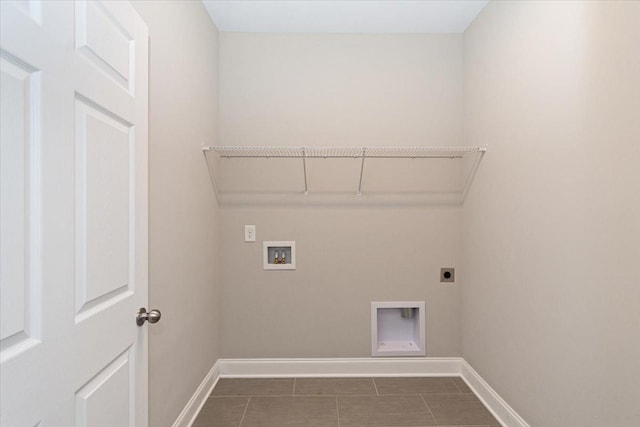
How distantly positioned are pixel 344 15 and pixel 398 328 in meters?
2.34

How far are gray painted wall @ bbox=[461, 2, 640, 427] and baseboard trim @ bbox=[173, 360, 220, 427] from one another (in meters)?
1.84

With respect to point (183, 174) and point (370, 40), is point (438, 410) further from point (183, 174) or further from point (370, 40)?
point (370, 40)

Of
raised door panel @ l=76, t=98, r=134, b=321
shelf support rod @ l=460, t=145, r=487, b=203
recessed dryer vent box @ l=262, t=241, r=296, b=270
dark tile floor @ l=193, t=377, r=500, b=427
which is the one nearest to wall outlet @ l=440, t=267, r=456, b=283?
shelf support rod @ l=460, t=145, r=487, b=203

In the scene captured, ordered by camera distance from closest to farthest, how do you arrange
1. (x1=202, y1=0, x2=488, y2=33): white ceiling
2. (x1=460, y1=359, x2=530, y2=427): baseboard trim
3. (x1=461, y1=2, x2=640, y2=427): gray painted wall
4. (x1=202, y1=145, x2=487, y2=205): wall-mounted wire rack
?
(x1=461, y1=2, x2=640, y2=427): gray painted wall
(x1=460, y1=359, x2=530, y2=427): baseboard trim
(x1=202, y1=0, x2=488, y2=33): white ceiling
(x1=202, y1=145, x2=487, y2=205): wall-mounted wire rack

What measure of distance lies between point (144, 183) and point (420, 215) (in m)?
1.96

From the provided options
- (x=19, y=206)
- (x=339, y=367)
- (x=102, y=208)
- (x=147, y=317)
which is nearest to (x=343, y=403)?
(x=339, y=367)

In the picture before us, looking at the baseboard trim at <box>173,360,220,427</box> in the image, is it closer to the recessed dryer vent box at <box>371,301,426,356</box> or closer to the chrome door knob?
the chrome door knob

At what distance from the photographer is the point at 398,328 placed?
9.10 ft

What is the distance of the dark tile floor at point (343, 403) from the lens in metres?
2.09

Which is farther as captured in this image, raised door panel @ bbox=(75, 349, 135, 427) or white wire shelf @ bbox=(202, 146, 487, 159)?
white wire shelf @ bbox=(202, 146, 487, 159)

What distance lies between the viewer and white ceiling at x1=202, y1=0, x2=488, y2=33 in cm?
230

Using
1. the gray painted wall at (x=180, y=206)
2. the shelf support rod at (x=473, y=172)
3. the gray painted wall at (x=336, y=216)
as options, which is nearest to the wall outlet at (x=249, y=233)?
the gray painted wall at (x=336, y=216)

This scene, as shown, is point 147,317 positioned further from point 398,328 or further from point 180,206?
point 398,328

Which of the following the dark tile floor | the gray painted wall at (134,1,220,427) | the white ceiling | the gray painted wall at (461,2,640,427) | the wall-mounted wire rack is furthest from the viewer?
the wall-mounted wire rack
